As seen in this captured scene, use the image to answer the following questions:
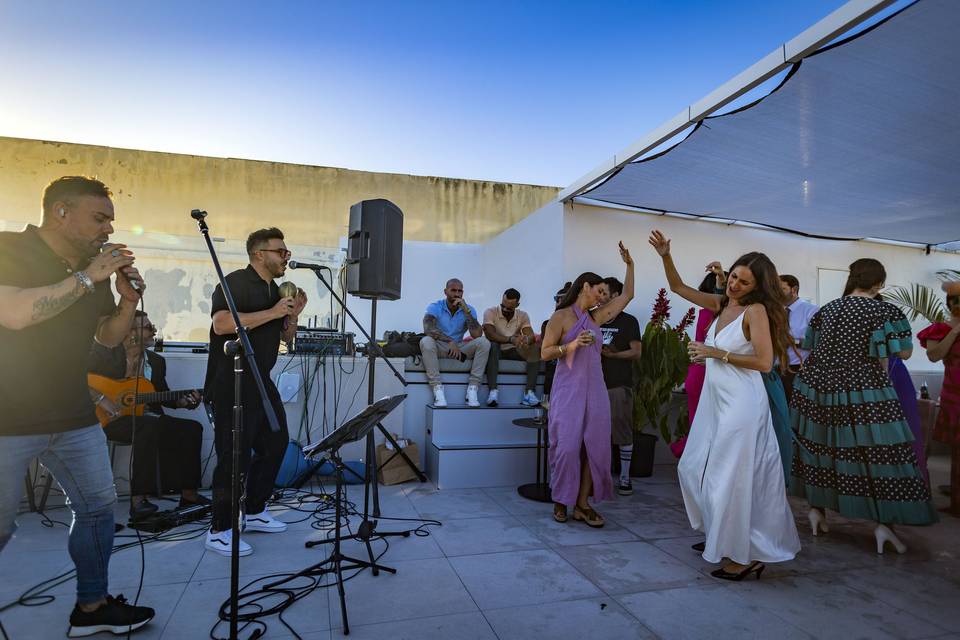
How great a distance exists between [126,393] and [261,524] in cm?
159

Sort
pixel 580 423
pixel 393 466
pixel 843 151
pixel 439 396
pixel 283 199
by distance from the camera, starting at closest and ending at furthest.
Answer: pixel 580 423
pixel 843 151
pixel 393 466
pixel 439 396
pixel 283 199

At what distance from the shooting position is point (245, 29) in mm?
5500

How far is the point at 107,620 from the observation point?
206cm

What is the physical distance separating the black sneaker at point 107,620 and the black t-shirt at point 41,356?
0.74 metres

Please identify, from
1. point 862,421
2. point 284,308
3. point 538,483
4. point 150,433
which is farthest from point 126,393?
point 862,421

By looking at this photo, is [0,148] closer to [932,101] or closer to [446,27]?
[446,27]

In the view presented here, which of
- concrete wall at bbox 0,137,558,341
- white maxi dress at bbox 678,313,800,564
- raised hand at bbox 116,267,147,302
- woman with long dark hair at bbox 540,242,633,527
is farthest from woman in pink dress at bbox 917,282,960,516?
concrete wall at bbox 0,137,558,341

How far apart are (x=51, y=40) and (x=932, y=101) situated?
8320 millimetres

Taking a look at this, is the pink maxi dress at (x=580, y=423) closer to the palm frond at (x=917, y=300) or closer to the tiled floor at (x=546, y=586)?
the tiled floor at (x=546, y=586)

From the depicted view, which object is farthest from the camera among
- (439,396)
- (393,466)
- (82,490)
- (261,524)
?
(439,396)

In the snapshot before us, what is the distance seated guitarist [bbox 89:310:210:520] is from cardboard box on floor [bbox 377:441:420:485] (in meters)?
1.38

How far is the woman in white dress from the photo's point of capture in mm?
2668

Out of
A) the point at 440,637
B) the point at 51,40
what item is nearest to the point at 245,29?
the point at 51,40

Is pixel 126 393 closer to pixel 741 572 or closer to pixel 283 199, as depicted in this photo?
pixel 741 572
